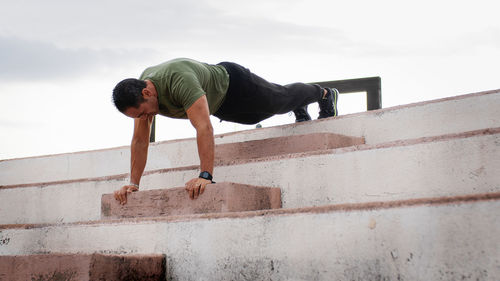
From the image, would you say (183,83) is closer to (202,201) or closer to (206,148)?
(206,148)

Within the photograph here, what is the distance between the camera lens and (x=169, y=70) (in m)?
3.46

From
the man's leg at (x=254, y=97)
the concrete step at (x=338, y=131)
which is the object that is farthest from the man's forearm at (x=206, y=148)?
the concrete step at (x=338, y=131)

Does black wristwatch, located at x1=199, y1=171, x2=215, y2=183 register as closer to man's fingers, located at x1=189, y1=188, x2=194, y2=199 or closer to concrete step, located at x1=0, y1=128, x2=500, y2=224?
man's fingers, located at x1=189, y1=188, x2=194, y2=199

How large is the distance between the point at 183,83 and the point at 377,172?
1.34 meters

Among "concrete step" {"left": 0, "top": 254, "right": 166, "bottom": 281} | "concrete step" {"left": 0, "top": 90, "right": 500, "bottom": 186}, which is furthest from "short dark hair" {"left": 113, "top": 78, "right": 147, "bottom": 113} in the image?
"concrete step" {"left": 0, "top": 90, "right": 500, "bottom": 186}

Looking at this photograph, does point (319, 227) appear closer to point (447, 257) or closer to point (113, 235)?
point (447, 257)

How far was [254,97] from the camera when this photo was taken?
410 centimetres

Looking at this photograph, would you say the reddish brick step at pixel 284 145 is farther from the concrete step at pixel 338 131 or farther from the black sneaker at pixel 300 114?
the black sneaker at pixel 300 114

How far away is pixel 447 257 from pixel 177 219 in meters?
1.35

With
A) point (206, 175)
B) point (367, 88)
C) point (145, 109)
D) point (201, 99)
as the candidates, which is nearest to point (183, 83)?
point (201, 99)

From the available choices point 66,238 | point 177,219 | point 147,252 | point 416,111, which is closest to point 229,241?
point 177,219

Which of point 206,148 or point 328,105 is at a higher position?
point 328,105

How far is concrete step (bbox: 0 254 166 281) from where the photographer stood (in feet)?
7.46

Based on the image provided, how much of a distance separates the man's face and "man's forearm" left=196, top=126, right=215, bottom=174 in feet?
1.55
